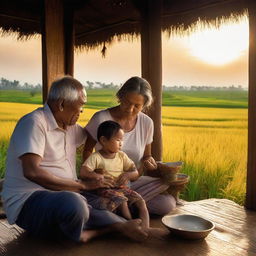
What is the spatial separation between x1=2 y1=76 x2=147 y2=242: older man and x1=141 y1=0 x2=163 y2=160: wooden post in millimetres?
1584

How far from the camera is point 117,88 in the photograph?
10.4 ft

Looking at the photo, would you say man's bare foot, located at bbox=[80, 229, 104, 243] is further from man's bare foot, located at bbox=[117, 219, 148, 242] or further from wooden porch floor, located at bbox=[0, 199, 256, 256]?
man's bare foot, located at bbox=[117, 219, 148, 242]

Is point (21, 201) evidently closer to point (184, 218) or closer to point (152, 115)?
point (184, 218)

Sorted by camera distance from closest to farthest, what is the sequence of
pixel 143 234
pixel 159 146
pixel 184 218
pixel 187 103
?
pixel 143 234, pixel 184 218, pixel 159 146, pixel 187 103

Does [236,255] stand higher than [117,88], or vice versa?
[117,88]

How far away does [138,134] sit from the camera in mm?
3234

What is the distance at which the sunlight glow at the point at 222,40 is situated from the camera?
4.27 meters

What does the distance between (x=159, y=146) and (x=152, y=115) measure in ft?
1.13

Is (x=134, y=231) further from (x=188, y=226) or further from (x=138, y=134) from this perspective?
(x=138, y=134)

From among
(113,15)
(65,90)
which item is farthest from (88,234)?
(113,15)

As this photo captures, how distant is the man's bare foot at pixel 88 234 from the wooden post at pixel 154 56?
1645 millimetres

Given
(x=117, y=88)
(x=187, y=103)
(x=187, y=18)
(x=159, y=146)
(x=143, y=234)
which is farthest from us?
(x=187, y=103)

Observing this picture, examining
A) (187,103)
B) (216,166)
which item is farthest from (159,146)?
(187,103)

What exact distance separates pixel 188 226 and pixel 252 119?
122 centimetres
